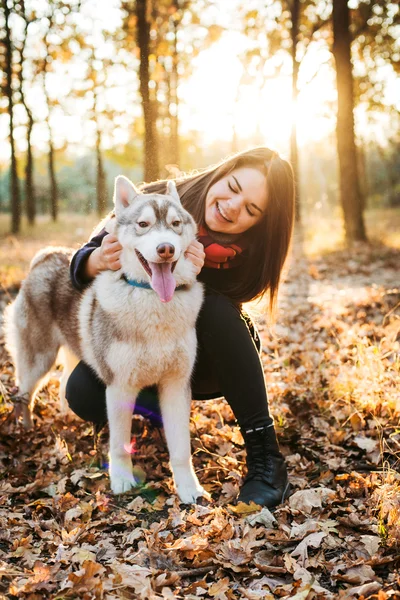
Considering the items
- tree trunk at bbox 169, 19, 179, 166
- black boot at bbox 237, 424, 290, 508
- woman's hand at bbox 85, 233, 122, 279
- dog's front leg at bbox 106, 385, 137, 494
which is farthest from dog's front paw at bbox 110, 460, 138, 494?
tree trunk at bbox 169, 19, 179, 166

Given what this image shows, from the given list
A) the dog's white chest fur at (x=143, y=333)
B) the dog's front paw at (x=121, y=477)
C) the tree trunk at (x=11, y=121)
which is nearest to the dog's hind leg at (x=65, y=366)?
the dog's white chest fur at (x=143, y=333)

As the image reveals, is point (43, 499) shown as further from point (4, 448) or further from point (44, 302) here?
point (44, 302)

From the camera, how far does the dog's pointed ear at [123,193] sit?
2566 millimetres

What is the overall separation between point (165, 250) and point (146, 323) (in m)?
0.42

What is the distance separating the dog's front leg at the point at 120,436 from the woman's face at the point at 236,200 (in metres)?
1.05

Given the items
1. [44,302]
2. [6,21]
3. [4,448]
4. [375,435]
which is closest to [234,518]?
[375,435]

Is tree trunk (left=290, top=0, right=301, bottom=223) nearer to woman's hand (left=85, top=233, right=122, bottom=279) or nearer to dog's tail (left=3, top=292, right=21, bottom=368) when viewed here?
dog's tail (left=3, top=292, right=21, bottom=368)

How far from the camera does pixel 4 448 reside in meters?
2.99

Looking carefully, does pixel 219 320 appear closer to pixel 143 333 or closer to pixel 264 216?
pixel 143 333

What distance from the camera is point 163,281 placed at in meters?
2.37

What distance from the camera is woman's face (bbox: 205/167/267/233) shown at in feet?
9.35

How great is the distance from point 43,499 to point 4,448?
58cm

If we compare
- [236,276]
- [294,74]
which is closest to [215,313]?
[236,276]

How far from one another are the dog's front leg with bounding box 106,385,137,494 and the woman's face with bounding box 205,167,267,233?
3.46 ft
